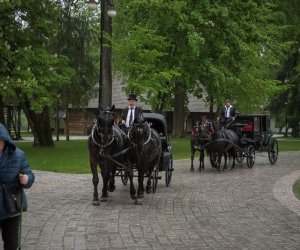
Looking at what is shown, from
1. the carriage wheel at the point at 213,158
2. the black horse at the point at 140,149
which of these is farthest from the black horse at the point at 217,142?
the black horse at the point at 140,149

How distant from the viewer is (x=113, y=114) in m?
11.3

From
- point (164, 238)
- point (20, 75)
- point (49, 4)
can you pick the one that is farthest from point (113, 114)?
point (49, 4)

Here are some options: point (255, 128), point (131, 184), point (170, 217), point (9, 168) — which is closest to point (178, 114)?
point (255, 128)

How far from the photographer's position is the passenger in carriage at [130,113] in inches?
497

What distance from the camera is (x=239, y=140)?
21.2 meters

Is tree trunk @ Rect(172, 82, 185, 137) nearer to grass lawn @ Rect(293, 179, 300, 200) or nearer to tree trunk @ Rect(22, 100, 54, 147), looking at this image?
tree trunk @ Rect(22, 100, 54, 147)

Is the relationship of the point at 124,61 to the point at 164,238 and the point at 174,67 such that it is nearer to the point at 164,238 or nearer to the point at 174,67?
the point at 174,67

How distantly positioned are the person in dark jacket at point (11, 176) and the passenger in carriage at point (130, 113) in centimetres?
715

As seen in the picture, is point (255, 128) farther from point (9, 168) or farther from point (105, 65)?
point (9, 168)

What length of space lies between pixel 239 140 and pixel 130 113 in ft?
30.4

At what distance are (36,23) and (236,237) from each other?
63.9 feet

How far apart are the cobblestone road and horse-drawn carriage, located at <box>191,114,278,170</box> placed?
322 cm

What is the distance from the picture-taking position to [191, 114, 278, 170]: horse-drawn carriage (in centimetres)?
1919

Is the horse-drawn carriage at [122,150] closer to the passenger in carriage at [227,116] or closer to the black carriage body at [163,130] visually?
the black carriage body at [163,130]
